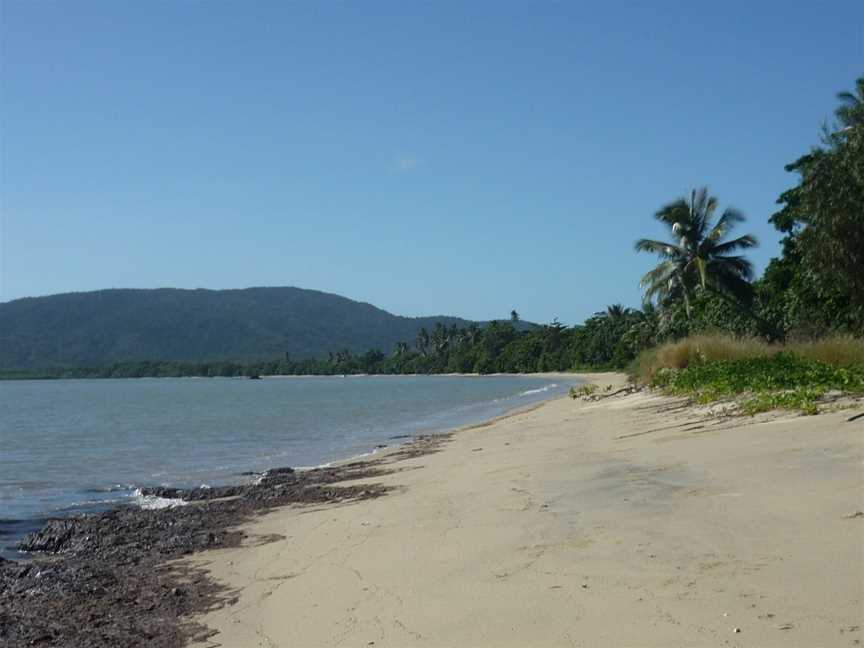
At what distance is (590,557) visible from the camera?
583cm

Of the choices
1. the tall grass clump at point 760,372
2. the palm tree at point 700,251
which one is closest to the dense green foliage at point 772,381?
the tall grass clump at point 760,372

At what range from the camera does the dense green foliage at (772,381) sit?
12258mm

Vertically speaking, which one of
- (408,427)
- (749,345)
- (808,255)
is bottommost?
(408,427)

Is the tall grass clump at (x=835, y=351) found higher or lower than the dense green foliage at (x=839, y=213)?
lower

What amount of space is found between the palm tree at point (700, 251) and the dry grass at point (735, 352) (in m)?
9.46

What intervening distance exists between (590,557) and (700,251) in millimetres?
33849

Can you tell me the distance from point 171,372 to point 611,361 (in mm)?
130006

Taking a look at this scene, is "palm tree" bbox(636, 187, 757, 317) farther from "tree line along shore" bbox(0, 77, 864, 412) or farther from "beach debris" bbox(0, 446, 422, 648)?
"beach debris" bbox(0, 446, 422, 648)

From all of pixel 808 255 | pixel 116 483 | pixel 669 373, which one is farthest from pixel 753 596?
pixel 808 255

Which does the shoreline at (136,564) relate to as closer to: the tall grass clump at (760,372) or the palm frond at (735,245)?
the tall grass clump at (760,372)

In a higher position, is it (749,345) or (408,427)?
(749,345)

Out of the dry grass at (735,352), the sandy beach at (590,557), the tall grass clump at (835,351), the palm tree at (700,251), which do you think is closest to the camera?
the sandy beach at (590,557)

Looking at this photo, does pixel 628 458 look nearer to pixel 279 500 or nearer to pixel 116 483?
pixel 279 500

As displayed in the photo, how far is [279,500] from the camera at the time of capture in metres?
11.5
